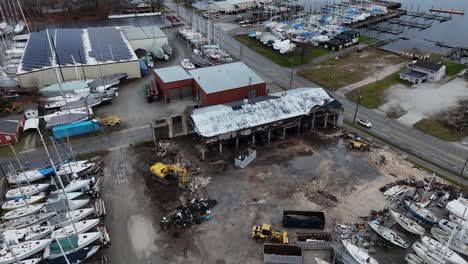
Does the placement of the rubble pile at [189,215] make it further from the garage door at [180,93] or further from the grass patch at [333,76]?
the grass patch at [333,76]

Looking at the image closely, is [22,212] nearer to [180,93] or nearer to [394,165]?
[180,93]

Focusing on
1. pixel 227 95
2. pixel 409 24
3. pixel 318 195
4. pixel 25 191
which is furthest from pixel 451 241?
pixel 409 24

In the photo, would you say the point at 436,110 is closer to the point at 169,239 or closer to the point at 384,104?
the point at 384,104

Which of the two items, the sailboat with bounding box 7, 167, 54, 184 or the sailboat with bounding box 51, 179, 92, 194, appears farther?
the sailboat with bounding box 7, 167, 54, 184

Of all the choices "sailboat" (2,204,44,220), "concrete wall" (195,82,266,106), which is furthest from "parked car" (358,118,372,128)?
"sailboat" (2,204,44,220)

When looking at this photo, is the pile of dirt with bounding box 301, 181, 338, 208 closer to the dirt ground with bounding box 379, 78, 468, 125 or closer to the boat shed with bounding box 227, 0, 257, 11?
the dirt ground with bounding box 379, 78, 468, 125

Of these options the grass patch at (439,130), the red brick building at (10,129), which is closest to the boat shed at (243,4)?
the grass patch at (439,130)
